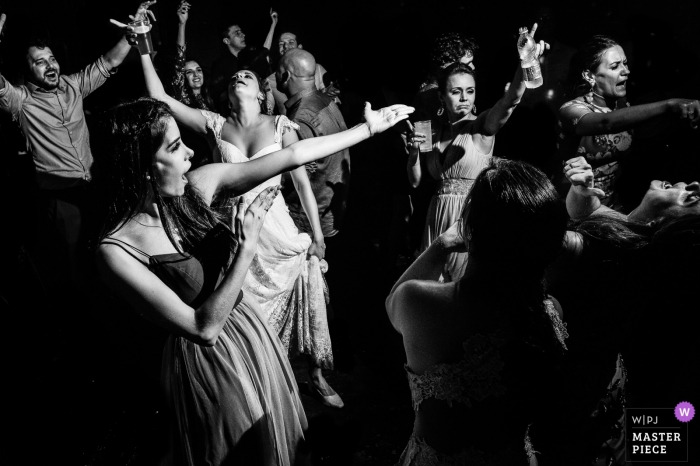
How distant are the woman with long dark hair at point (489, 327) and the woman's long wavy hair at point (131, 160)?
759 millimetres

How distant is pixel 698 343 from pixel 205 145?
10.0 feet

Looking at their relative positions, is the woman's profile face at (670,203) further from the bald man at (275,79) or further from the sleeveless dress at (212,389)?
the bald man at (275,79)

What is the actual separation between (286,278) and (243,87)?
0.94 metres

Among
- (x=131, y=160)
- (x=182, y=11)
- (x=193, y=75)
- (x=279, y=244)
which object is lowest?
(x=279, y=244)

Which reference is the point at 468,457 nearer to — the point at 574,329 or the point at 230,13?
the point at 574,329

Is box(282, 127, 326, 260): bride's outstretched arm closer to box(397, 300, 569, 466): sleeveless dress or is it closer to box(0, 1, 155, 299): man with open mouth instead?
box(0, 1, 155, 299): man with open mouth

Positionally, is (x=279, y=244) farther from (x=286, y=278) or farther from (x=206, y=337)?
(x=206, y=337)

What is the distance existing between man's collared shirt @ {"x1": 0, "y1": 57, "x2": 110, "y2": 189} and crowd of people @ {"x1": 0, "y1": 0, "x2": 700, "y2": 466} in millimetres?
781

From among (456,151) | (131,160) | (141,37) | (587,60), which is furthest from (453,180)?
(131,160)

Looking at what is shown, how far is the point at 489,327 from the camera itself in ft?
5.09

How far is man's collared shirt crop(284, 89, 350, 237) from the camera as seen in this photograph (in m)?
3.68

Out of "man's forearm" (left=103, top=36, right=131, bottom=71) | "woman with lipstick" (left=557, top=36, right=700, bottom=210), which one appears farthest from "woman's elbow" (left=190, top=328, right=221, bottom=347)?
"man's forearm" (left=103, top=36, right=131, bottom=71)

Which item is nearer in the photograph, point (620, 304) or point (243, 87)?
point (620, 304)

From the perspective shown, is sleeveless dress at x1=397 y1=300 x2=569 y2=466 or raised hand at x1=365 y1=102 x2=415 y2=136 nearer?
sleeveless dress at x1=397 y1=300 x2=569 y2=466
